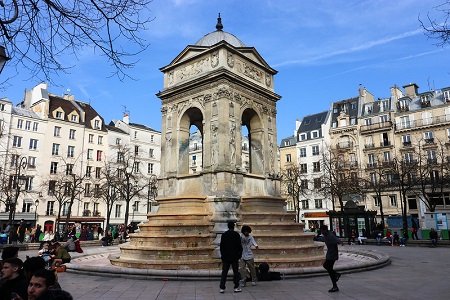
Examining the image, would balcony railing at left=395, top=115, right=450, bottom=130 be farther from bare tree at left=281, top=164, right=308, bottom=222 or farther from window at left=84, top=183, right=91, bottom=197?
window at left=84, top=183, right=91, bottom=197

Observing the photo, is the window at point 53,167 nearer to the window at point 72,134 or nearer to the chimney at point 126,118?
the window at point 72,134

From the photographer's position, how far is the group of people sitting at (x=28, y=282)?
11.4 ft

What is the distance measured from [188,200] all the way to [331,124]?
162 feet

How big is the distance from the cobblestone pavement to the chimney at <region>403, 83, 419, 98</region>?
49434mm

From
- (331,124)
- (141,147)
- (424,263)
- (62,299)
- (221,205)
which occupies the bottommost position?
(424,263)

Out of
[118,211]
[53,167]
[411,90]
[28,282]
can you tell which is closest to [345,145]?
[411,90]

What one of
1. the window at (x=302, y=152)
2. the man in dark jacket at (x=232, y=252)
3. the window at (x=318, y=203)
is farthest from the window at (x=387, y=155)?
the man in dark jacket at (x=232, y=252)

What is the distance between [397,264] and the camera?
14688 mm

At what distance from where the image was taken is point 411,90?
54.5 meters

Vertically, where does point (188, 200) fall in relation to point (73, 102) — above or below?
below

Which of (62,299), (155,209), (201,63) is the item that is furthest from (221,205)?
(62,299)

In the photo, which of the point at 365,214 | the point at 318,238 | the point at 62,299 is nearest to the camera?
the point at 62,299

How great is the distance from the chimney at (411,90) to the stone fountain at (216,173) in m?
44.1

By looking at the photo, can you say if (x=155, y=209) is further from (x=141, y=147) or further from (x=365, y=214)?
(x=141, y=147)
